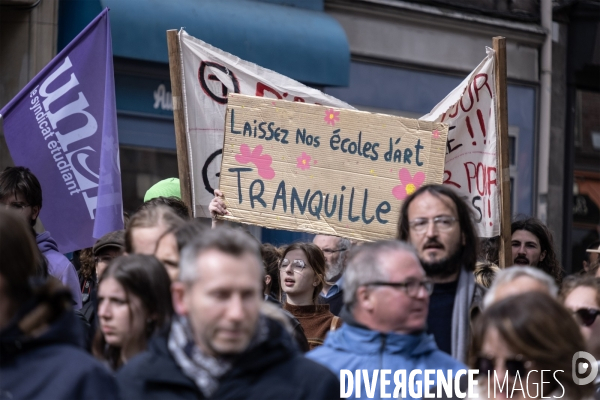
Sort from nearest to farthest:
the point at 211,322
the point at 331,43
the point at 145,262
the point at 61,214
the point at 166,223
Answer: the point at 211,322 < the point at 145,262 < the point at 166,223 < the point at 61,214 < the point at 331,43

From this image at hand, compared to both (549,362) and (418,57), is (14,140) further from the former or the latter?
(418,57)

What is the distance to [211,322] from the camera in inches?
119

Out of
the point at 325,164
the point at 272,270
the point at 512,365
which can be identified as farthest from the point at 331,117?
the point at 512,365

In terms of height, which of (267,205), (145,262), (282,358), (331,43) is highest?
(331,43)

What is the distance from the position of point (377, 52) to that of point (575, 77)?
3.54 meters

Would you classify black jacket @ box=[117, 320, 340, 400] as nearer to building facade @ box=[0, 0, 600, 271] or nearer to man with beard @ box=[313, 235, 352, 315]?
man with beard @ box=[313, 235, 352, 315]

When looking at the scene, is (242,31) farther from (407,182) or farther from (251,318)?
(251,318)

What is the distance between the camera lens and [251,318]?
3031mm

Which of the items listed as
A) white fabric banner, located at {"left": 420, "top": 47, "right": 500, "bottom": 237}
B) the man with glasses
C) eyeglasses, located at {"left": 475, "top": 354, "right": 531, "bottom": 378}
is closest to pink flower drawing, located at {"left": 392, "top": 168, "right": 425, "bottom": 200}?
white fabric banner, located at {"left": 420, "top": 47, "right": 500, "bottom": 237}

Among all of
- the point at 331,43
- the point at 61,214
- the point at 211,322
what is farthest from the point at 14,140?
the point at 331,43

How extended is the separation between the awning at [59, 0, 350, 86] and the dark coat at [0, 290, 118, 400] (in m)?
6.59

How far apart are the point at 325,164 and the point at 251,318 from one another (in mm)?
3200

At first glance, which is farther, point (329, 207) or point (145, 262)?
point (329, 207)

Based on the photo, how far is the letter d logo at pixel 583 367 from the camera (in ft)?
10.6
